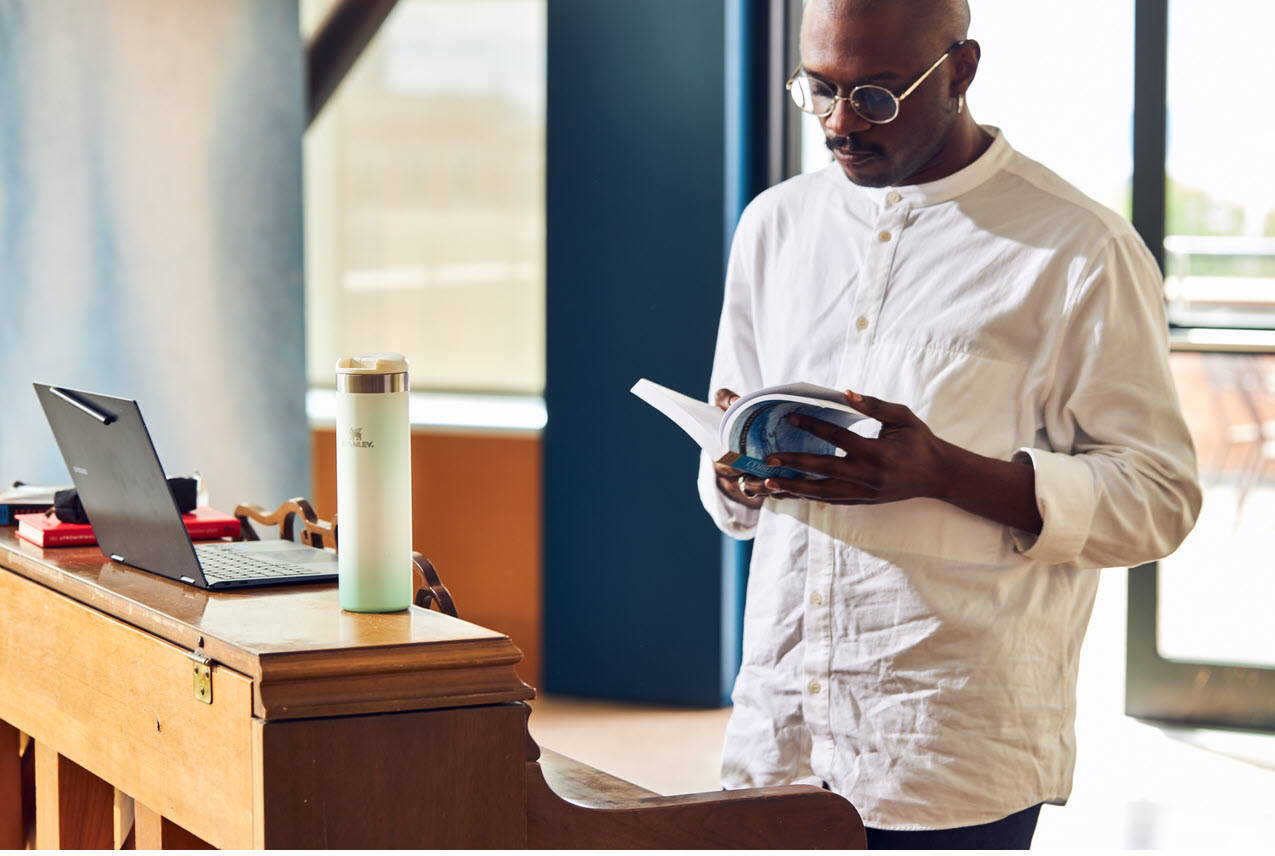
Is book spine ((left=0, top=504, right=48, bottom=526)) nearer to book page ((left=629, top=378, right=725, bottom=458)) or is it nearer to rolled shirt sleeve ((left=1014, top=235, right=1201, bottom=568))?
book page ((left=629, top=378, right=725, bottom=458))

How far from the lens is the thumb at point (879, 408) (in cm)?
148

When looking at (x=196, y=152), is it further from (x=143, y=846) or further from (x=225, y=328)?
(x=143, y=846)

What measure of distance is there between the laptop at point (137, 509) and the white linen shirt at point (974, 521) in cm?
53

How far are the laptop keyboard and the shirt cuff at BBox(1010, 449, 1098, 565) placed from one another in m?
0.72

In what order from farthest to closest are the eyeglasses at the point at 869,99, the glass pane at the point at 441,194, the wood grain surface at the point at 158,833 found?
the glass pane at the point at 441,194 → the eyeglasses at the point at 869,99 → the wood grain surface at the point at 158,833

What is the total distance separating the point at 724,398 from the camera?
1.77 m

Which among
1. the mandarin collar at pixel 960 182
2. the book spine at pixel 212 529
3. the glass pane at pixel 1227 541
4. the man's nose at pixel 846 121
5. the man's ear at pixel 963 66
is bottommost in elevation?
the glass pane at pixel 1227 541

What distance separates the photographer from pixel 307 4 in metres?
5.37

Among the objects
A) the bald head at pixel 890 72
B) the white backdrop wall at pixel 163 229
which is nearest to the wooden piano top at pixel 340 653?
the bald head at pixel 890 72

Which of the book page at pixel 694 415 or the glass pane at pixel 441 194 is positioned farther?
the glass pane at pixel 441 194

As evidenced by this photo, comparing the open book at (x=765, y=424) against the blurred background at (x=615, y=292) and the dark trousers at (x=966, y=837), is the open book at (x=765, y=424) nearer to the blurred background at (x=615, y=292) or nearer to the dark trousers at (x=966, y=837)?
the dark trousers at (x=966, y=837)

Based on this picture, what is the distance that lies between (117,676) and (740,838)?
58 cm

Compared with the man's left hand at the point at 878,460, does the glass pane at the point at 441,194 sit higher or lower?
higher

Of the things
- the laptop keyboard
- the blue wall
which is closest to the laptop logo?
the laptop keyboard
